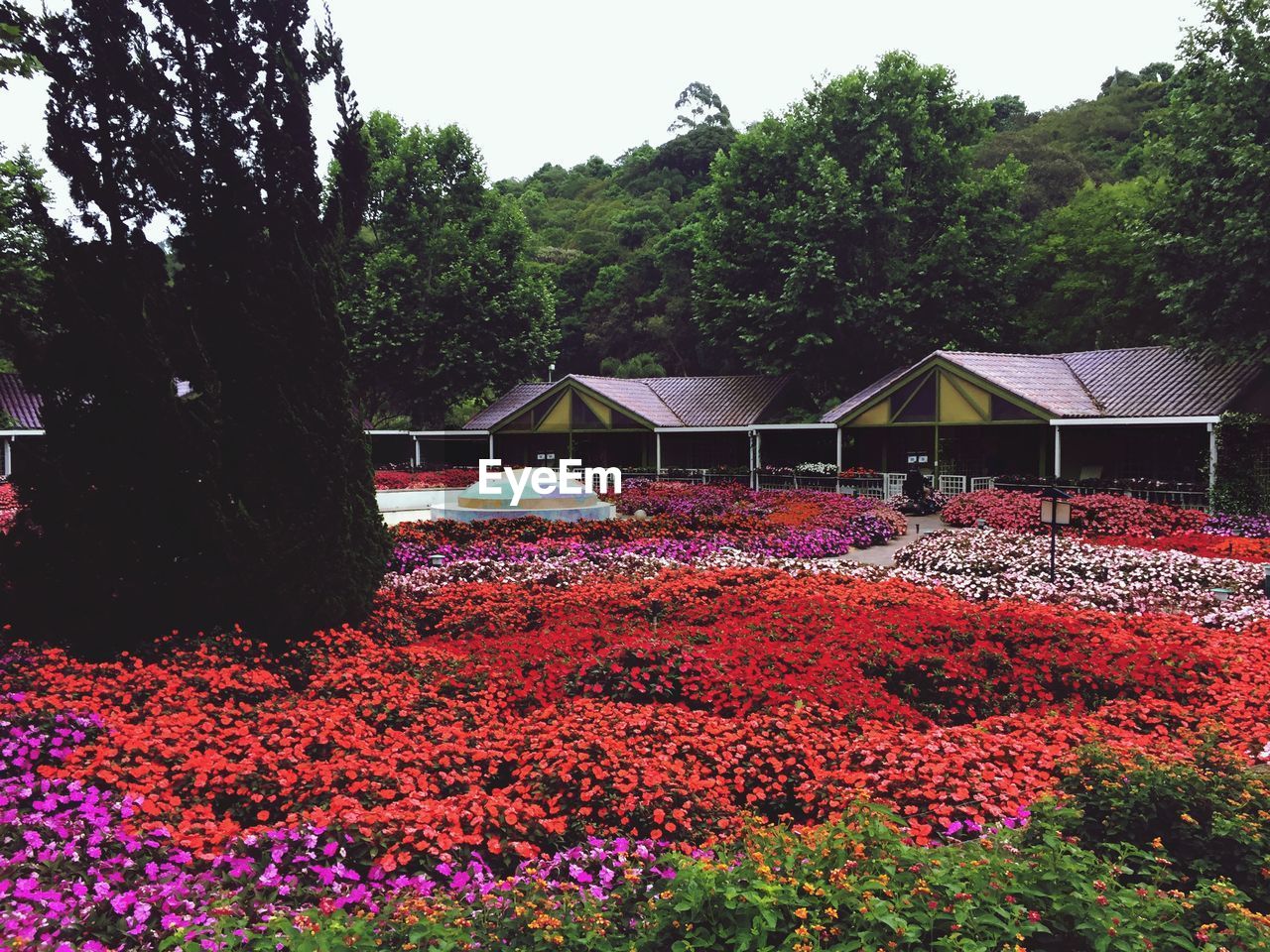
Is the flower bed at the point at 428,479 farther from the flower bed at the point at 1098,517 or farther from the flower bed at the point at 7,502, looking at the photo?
the flower bed at the point at 1098,517

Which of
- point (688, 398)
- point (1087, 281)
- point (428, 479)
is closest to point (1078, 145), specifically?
point (1087, 281)

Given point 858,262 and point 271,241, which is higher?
point 858,262

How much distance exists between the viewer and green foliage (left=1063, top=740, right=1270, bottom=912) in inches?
161

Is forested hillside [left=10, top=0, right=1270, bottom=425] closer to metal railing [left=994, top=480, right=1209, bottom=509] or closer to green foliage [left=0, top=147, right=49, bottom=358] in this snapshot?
green foliage [left=0, top=147, right=49, bottom=358]

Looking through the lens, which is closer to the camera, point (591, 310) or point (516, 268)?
point (516, 268)

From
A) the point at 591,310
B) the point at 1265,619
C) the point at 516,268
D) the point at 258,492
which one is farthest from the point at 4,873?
the point at 591,310

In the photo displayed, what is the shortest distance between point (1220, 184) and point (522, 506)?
18967 mm

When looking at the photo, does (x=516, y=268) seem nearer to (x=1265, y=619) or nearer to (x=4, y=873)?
(x=1265, y=619)

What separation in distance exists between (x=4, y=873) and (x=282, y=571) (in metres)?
4.10

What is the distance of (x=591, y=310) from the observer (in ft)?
191

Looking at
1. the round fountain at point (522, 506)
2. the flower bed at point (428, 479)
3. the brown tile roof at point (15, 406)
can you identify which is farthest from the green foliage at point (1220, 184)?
the brown tile roof at point (15, 406)

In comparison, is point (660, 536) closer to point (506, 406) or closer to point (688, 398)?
point (688, 398)

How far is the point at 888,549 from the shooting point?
1784 cm

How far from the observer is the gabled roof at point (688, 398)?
119 feet
